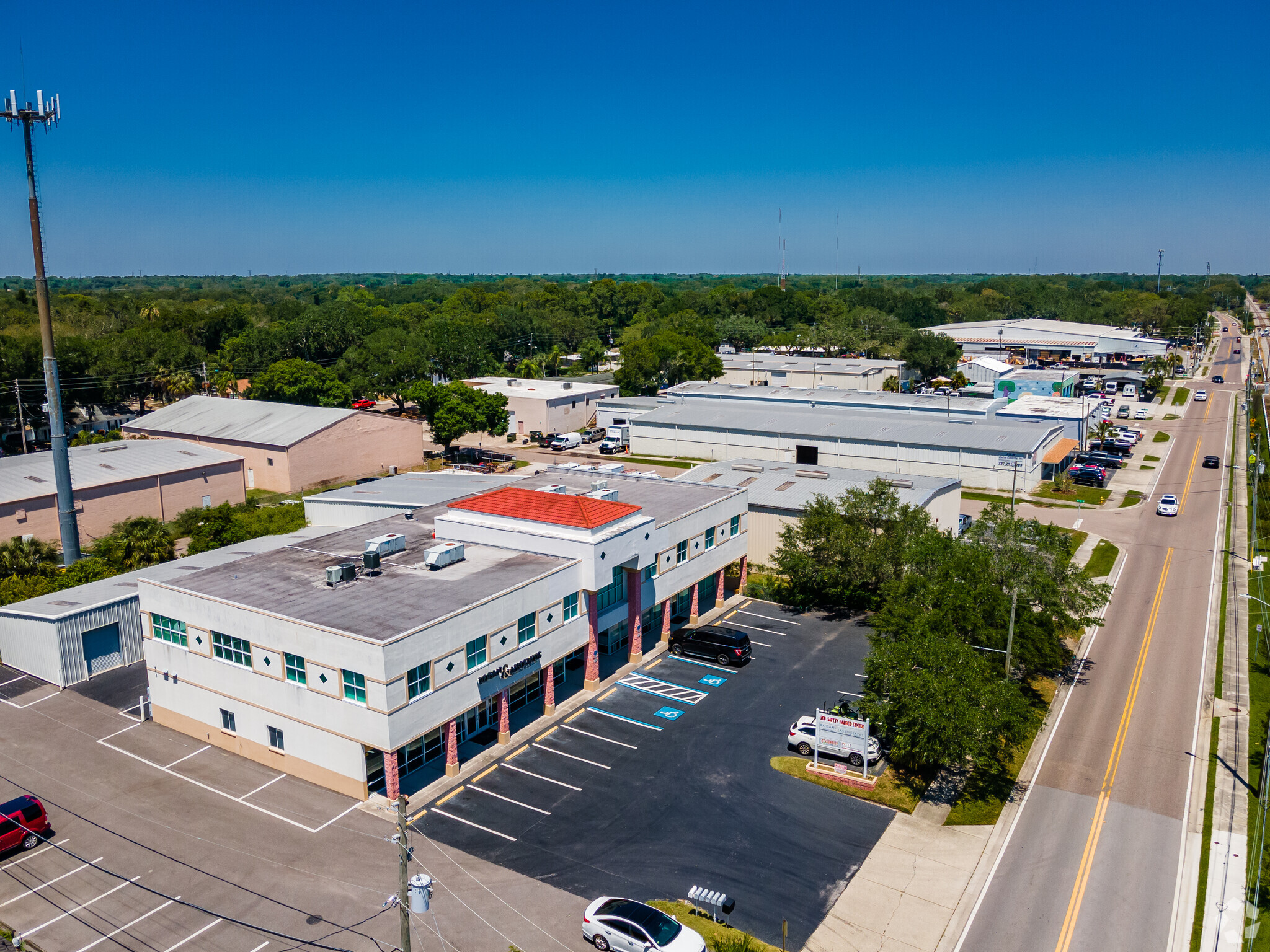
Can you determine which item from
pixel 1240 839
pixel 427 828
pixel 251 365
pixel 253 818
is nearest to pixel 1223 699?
pixel 1240 839

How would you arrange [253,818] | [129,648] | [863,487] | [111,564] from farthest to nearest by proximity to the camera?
1. [863,487]
2. [111,564]
3. [129,648]
4. [253,818]

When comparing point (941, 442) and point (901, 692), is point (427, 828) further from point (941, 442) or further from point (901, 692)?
point (941, 442)

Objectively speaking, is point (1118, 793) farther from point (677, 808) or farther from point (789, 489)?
point (789, 489)

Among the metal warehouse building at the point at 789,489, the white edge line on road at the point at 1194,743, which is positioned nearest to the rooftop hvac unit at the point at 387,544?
the metal warehouse building at the point at 789,489

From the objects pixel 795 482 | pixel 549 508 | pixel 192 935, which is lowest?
pixel 192 935

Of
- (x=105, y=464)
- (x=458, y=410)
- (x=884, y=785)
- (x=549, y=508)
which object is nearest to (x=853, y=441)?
(x=458, y=410)

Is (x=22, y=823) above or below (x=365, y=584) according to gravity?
below
